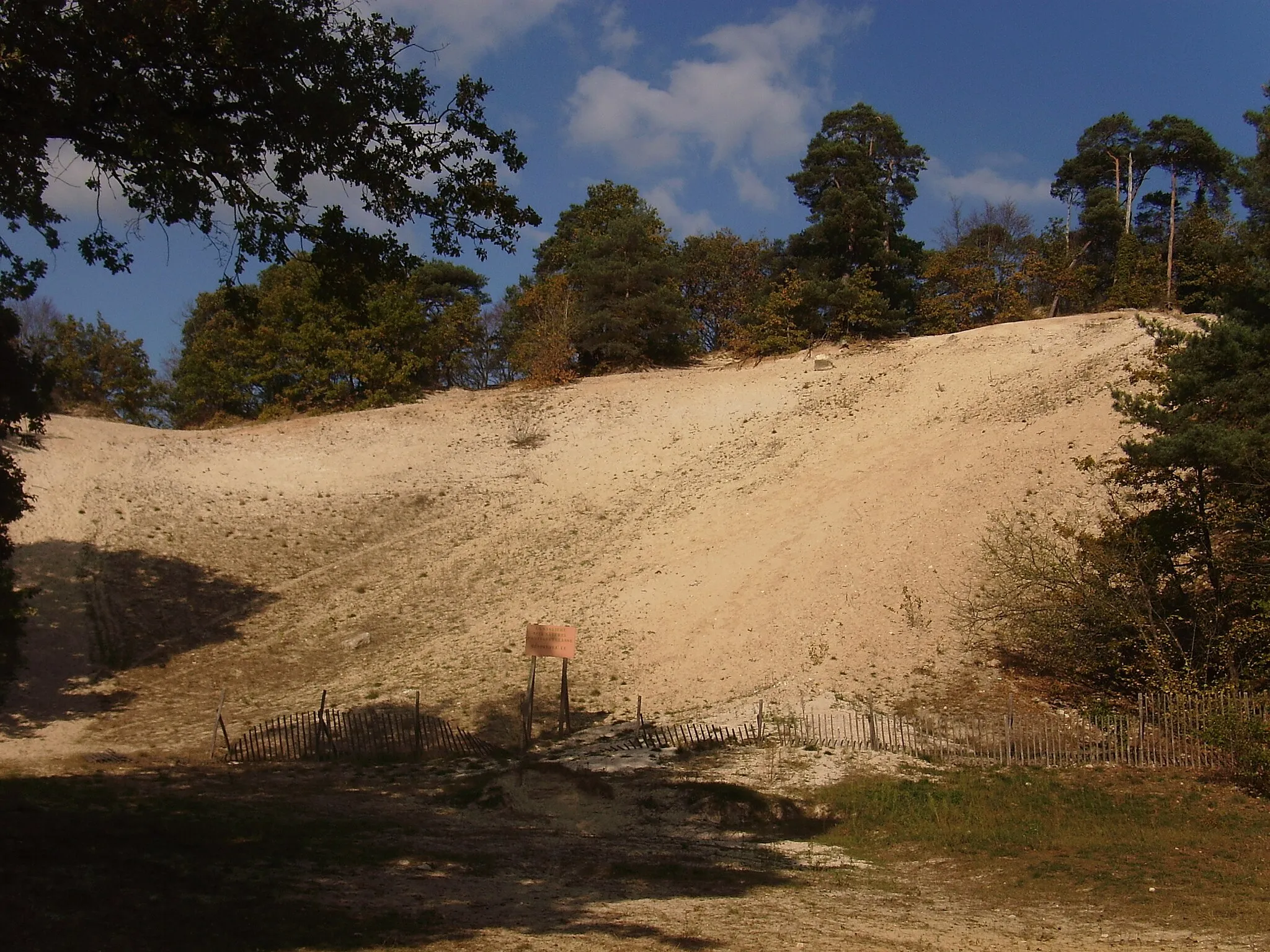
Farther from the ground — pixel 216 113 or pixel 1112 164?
pixel 1112 164

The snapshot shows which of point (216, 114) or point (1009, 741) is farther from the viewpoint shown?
point (1009, 741)

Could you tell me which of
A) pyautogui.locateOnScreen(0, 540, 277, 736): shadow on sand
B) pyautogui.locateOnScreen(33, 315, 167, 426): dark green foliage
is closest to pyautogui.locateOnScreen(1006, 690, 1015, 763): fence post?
pyautogui.locateOnScreen(0, 540, 277, 736): shadow on sand

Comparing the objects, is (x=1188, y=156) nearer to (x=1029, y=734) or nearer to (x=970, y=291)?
(x=970, y=291)

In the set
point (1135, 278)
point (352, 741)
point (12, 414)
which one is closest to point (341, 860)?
point (352, 741)

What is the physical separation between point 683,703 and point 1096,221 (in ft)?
A: 143

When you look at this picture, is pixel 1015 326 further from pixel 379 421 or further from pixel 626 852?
pixel 626 852

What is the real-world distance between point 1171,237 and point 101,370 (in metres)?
51.3

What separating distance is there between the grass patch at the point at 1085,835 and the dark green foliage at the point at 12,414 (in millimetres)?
13267

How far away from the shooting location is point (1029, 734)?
15.9 meters

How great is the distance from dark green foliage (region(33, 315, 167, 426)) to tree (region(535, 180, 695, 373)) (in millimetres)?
21882

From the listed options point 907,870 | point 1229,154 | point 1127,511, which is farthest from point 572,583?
point 1229,154

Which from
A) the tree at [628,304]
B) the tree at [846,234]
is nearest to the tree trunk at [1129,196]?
the tree at [846,234]

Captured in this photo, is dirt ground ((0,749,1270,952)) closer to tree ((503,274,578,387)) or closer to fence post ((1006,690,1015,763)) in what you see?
fence post ((1006,690,1015,763))

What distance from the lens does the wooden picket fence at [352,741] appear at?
17.2m
